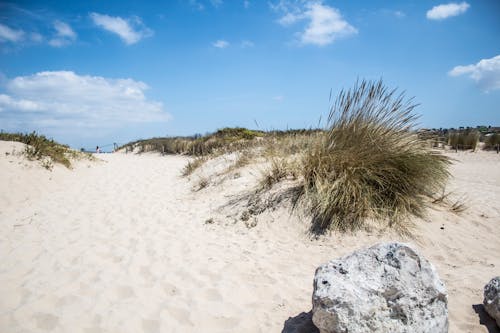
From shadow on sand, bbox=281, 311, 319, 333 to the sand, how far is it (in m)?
0.06

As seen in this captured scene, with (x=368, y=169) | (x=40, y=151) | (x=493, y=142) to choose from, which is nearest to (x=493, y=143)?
(x=493, y=142)

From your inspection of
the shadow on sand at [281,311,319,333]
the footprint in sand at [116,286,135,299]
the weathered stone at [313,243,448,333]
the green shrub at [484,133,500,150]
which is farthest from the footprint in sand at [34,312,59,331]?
the green shrub at [484,133,500,150]

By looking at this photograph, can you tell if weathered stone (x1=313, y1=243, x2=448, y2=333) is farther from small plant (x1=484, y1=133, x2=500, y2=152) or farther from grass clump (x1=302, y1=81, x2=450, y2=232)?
small plant (x1=484, y1=133, x2=500, y2=152)

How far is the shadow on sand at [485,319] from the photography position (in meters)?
2.18

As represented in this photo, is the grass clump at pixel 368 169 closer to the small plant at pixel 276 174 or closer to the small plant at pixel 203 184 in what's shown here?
the small plant at pixel 276 174

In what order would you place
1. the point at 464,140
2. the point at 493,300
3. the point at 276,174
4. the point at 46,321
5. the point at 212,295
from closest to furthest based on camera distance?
the point at 493,300 → the point at 46,321 → the point at 212,295 → the point at 276,174 → the point at 464,140

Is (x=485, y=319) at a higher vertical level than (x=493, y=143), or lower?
lower

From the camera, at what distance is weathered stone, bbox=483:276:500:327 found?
84.0 inches

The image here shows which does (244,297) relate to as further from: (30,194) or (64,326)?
(30,194)

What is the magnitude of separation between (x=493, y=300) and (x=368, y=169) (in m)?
2.35

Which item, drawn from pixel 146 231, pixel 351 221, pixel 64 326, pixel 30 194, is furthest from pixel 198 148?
pixel 64 326

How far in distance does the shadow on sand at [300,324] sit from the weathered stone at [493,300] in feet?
4.17

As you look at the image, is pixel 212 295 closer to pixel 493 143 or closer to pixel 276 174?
pixel 276 174

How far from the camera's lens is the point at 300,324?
242cm
